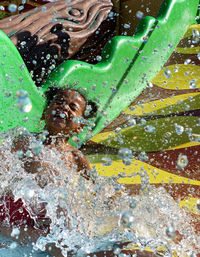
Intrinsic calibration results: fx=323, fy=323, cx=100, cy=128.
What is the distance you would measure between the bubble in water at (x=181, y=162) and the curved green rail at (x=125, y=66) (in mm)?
502

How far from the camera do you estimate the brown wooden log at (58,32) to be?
202 cm

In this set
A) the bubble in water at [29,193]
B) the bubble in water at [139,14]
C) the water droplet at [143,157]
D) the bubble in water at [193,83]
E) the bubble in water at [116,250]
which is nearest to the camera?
the bubble in water at [116,250]

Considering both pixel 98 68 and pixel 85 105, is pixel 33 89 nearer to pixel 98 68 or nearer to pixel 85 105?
pixel 85 105

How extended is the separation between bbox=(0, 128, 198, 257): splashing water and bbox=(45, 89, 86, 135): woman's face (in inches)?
5.4

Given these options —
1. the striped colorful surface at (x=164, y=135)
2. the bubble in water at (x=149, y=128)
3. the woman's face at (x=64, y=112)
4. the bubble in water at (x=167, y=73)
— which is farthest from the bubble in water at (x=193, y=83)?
the woman's face at (x=64, y=112)

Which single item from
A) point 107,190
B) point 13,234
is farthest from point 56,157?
point 13,234

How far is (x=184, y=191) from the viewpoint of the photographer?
199 cm

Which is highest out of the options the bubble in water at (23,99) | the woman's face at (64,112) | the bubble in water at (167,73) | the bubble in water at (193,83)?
the bubble in water at (23,99)

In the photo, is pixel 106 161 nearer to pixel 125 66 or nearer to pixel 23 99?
pixel 125 66

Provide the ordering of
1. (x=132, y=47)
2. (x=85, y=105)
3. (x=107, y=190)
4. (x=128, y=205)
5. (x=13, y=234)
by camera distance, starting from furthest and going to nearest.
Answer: (x=132, y=47) → (x=85, y=105) → (x=107, y=190) → (x=128, y=205) → (x=13, y=234)

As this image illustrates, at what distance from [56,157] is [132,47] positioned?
891mm

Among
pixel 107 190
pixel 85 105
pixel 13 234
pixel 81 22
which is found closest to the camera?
pixel 13 234

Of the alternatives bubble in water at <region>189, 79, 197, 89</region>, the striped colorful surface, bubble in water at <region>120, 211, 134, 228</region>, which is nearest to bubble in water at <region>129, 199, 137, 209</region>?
bubble in water at <region>120, 211, 134, 228</region>

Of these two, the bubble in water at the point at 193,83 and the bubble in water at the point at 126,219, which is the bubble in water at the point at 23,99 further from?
the bubble in water at the point at 193,83
